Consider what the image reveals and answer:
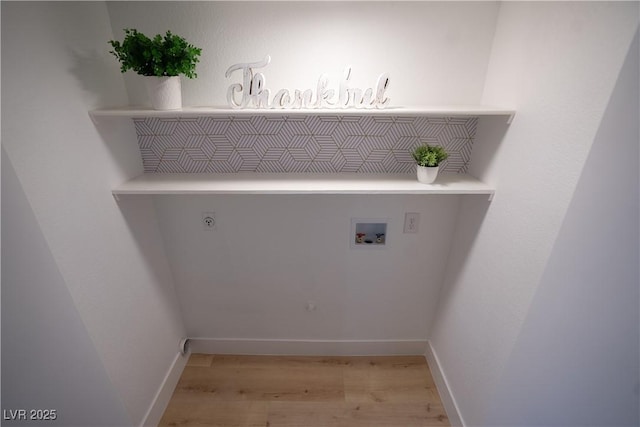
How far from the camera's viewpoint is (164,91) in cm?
106

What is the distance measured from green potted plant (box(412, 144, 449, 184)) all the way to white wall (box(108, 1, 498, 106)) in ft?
0.87

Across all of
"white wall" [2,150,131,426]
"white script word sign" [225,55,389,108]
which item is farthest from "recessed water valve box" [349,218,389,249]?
"white wall" [2,150,131,426]

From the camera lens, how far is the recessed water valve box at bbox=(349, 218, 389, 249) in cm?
149

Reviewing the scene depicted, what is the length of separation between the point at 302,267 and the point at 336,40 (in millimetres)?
1196

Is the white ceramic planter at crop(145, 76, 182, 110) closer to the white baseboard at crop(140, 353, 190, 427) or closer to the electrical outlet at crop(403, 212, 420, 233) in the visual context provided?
the electrical outlet at crop(403, 212, 420, 233)

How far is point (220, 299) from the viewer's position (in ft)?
5.65

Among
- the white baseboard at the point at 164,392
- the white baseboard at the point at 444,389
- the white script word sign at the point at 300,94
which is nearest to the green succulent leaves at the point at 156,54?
the white script word sign at the point at 300,94

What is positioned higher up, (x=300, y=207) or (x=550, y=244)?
(x=550, y=244)

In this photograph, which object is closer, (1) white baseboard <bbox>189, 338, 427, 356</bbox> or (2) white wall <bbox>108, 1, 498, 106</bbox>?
(2) white wall <bbox>108, 1, 498, 106</bbox>

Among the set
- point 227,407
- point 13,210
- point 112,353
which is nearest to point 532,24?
point 13,210

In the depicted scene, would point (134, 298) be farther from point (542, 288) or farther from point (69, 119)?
point (542, 288)

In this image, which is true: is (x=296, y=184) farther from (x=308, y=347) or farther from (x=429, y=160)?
(x=308, y=347)

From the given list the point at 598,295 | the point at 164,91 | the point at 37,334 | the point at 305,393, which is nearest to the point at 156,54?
the point at 164,91

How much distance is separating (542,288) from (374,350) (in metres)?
1.26
